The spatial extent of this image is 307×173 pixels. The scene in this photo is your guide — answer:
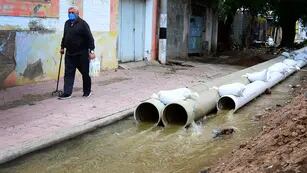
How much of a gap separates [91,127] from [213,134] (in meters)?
1.97

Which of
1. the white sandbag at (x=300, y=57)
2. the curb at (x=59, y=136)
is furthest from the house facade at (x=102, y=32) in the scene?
the white sandbag at (x=300, y=57)

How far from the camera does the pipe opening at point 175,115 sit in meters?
8.59

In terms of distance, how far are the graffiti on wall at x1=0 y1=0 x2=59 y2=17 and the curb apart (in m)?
3.67

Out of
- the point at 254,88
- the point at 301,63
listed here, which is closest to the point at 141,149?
the point at 254,88

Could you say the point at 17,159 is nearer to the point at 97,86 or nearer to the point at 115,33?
the point at 97,86

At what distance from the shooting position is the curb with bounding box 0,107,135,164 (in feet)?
20.6

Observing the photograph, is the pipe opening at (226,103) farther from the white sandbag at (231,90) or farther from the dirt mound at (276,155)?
the dirt mound at (276,155)

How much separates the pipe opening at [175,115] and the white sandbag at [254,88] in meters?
1.95

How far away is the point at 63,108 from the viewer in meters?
9.16

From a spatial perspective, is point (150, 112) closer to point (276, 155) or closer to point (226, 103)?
point (226, 103)

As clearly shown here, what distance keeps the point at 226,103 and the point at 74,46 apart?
3.28 meters

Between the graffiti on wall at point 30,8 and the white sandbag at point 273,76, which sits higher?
the graffiti on wall at point 30,8

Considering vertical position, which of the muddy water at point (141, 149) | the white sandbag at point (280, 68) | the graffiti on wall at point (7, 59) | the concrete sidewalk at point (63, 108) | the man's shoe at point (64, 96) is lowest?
the muddy water at point (141, 149)

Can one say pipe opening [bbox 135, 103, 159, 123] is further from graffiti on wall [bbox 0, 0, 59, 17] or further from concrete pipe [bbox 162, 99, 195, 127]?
graffiti on wall [bbox 0, 0, 59, 17]
